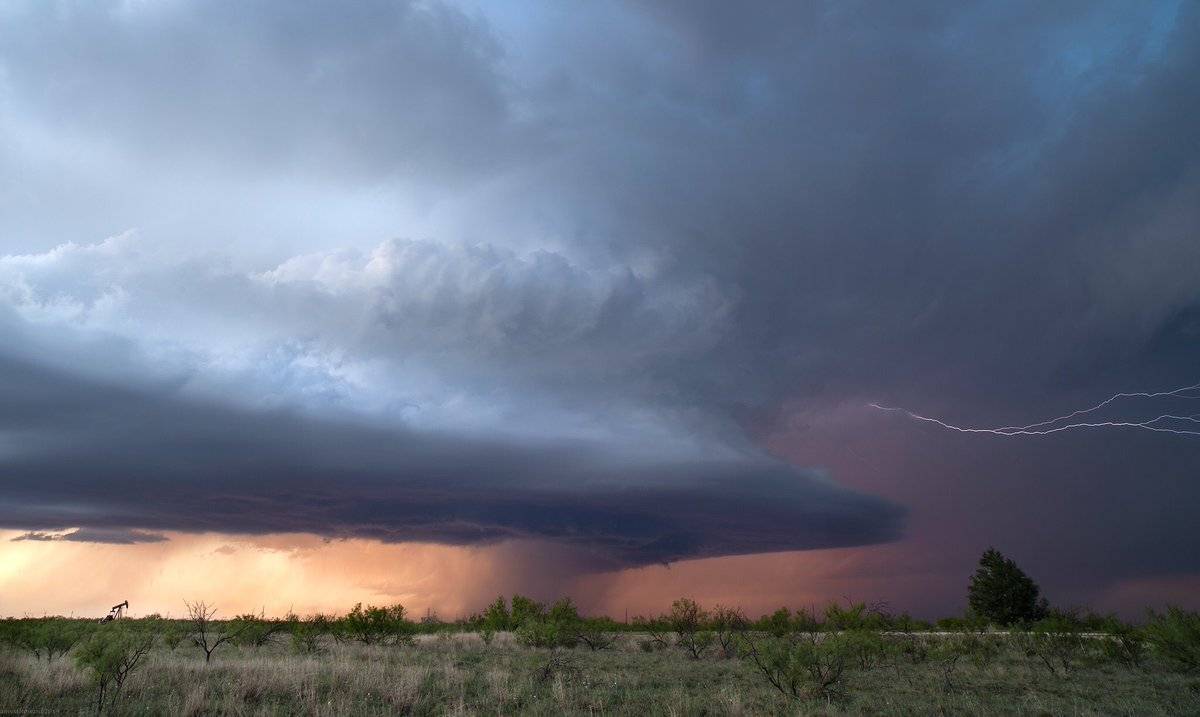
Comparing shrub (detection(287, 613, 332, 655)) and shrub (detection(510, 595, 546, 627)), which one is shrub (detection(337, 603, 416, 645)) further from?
shrub (detection(510, 595, 546, 627))

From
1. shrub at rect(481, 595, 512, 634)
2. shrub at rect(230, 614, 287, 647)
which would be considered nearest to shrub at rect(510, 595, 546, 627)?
shrub at rect(481, 595, 512, 634)

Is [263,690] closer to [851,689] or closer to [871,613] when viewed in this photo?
[851,689]

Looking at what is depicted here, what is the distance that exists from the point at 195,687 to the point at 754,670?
2059cm

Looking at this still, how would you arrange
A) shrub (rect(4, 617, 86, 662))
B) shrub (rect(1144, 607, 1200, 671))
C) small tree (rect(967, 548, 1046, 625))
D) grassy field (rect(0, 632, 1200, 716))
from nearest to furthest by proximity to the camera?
grassy field (rect(0, 632, 1200, 716))
shrub (rect(1144, 607, 1200, 671))
shrub (rect(4, 617, 86, 662))
small tree (rect(967, 548, 1046, 625))

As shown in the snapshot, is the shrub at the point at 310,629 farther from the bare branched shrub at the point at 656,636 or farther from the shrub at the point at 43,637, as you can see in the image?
the bare branched shrub at the point at 656,636

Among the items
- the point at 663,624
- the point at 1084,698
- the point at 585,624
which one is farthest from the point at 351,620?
the point at 1084,698

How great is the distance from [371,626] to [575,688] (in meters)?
28.2

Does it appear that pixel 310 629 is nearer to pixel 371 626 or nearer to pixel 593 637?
pixel 371 626

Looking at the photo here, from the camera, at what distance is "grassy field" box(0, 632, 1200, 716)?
1817 centimetres

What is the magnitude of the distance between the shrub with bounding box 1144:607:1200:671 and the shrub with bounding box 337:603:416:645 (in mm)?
40098

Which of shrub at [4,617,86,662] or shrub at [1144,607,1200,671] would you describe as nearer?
shrub at [1144,607,1200,671]

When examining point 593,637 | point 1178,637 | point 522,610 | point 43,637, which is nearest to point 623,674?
point 593,637

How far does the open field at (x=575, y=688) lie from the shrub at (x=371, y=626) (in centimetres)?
1407

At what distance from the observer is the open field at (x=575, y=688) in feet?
59.8
